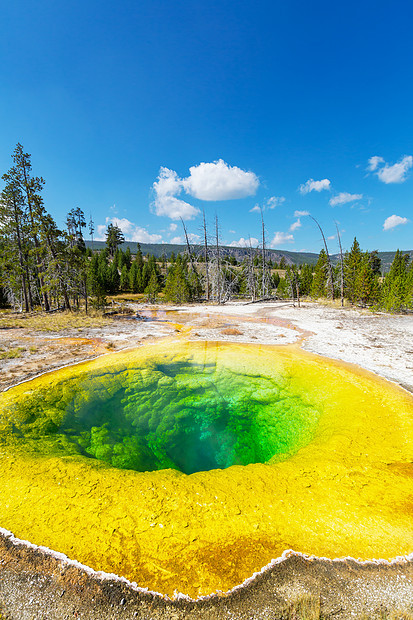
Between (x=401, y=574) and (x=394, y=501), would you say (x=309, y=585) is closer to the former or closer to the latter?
(x=401, y=574)

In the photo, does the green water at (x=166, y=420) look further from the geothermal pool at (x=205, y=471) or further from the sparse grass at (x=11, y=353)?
the sparse grass at (x=11, y=353)

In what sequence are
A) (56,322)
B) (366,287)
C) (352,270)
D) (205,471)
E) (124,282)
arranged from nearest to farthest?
1. (205,471)
2. (56,322)
3. (366,287)
4. (352,270)
5. (124,282)

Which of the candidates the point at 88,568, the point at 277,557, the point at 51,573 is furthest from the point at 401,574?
the point at 51,573

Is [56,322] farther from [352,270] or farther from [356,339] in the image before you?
[352,270]

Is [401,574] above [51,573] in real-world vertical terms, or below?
below

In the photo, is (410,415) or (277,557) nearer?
(277,557)

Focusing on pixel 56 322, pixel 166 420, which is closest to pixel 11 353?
pixel 56 322
